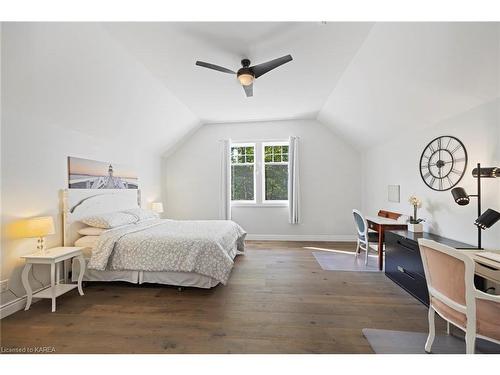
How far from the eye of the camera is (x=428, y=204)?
2.96 meters

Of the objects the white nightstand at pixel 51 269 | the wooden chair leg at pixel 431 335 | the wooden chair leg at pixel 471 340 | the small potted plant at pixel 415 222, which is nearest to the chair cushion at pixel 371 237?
the small potted plant at pixel 415 222

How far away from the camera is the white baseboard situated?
5039mm

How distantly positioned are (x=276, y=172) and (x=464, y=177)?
3454 millimetres

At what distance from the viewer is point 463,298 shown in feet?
4.33

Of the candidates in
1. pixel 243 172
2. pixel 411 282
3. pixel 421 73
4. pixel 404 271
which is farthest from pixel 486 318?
pixel 243 172

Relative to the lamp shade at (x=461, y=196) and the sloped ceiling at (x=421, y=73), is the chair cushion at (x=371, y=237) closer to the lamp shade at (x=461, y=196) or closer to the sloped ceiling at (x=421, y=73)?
the lamp shade at (x=461, y=196)

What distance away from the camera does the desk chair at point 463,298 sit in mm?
1268

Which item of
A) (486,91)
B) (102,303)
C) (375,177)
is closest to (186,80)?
(102,303)

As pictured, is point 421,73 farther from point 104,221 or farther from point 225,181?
point 104,221

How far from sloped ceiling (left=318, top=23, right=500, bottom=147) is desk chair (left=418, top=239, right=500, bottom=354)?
167cm

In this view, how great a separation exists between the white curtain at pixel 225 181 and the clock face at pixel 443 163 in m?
3.65

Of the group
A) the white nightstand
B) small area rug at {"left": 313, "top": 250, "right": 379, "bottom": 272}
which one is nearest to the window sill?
small area rug at {"left": 313, "top": 250, "right": 379, "bottom": 272}
